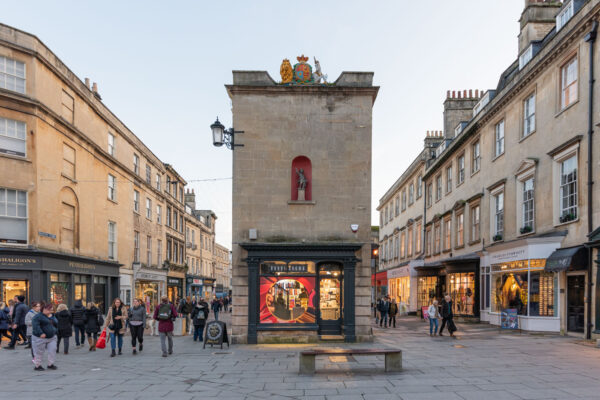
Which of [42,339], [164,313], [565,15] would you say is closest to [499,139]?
[565,15]

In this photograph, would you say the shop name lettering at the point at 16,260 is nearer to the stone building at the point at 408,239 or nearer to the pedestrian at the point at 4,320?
the pedestrian at the point at 4,320

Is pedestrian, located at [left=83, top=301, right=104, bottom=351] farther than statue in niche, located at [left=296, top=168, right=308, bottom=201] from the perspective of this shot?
No

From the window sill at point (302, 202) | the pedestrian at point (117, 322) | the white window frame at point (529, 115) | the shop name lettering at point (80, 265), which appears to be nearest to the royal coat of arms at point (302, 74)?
the window sill at point (302, 202)

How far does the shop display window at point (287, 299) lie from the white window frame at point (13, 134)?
38.7 ft

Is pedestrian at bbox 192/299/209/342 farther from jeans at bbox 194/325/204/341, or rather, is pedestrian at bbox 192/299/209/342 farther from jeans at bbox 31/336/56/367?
jeans at bbox 31/336/56/367

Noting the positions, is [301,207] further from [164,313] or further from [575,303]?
[575,303]

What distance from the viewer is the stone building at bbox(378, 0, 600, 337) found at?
15.9 meters

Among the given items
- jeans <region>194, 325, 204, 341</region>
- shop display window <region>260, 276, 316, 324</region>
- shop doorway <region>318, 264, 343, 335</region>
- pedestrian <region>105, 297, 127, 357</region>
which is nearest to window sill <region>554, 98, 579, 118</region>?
shop doorway <region>318, 264, 343, 335</region>

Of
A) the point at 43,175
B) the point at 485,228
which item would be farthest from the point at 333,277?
the point at 43,175

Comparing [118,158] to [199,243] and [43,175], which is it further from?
[199,243]

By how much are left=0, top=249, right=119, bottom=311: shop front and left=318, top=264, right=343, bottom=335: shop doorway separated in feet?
38.3

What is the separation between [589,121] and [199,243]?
1861 inches

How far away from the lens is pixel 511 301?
787 inches

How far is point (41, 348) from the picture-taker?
11.6 meters
